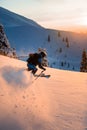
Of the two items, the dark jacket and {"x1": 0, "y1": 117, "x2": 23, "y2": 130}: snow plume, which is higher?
the dark jacket

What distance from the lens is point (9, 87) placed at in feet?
48.6

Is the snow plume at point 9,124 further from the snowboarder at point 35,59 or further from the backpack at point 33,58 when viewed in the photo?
the backpack at point 33,58

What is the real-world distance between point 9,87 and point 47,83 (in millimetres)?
5921

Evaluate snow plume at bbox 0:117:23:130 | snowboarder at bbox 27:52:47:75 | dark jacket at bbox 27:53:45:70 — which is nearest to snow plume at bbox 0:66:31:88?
snowboarder at bbox 27:52:47:75

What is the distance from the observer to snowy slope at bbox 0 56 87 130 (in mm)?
11952

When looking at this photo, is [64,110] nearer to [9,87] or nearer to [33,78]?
[9,87]

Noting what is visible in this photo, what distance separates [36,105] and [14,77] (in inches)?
130

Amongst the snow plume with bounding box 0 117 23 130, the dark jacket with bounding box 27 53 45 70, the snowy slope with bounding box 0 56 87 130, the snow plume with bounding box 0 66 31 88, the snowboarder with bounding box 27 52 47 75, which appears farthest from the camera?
the dark jacket with bounding box 27 53 45 70

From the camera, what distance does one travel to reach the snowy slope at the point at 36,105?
12.0 m

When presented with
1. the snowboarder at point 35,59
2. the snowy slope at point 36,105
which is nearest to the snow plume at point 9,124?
the snowy slope at point 36,105

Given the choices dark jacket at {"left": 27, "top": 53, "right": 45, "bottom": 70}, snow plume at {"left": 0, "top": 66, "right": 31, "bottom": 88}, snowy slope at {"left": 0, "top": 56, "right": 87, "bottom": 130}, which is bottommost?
snowy slope at {"left": 0, "top": 56, "right": 87, "bottom": 130}

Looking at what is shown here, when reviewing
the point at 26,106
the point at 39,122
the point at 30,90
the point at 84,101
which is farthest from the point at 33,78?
the point at 39,122

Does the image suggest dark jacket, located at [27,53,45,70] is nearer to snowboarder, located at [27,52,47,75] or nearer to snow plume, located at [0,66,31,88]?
snowboarder, located at [27,52,47,75]

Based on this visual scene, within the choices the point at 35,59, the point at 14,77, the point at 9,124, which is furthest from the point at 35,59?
the point at 9,124
